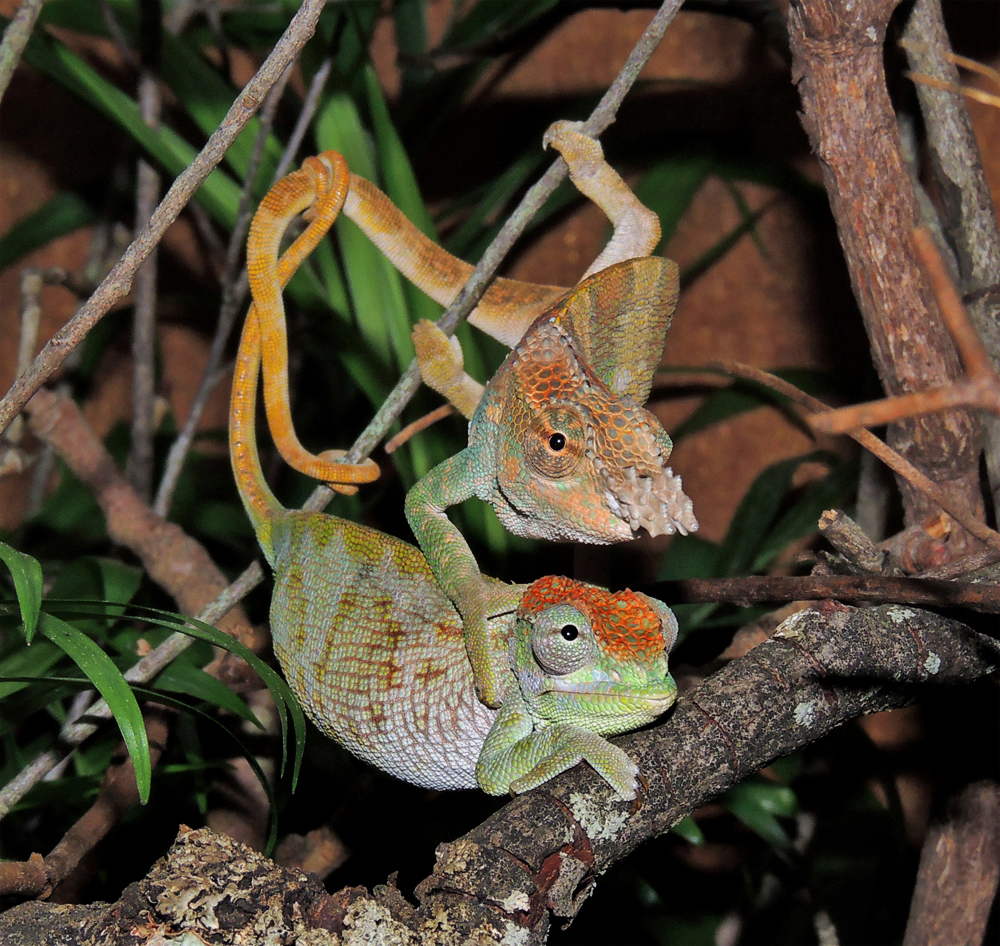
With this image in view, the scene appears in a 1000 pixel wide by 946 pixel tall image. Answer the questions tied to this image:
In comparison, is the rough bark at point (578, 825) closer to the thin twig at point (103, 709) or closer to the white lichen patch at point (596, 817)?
the white lichen patch at point (596, 817)

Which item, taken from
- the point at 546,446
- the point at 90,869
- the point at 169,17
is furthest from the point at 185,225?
the point at 546,446

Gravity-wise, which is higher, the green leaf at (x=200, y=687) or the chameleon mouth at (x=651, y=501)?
the chameleon mouth at (x=651, y=501)

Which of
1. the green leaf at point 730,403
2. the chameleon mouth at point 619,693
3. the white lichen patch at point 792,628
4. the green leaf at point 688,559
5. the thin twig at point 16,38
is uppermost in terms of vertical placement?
the thin twig at point 16,38

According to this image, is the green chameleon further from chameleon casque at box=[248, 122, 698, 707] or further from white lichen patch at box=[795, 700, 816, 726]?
white lichen patch at box=[795, 700, 816, 726]

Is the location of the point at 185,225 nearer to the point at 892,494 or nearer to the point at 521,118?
the point at 521,118

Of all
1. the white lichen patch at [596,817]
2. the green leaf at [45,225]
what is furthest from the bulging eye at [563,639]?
the green leaf at [45,225]

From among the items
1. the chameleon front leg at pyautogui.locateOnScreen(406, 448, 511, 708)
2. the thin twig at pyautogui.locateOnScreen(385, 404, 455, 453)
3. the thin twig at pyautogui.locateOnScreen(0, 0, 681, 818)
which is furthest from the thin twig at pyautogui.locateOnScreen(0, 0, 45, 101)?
the chameleon front leg at pyautogui.locateOnScreen(406, 448, 511, 708)
